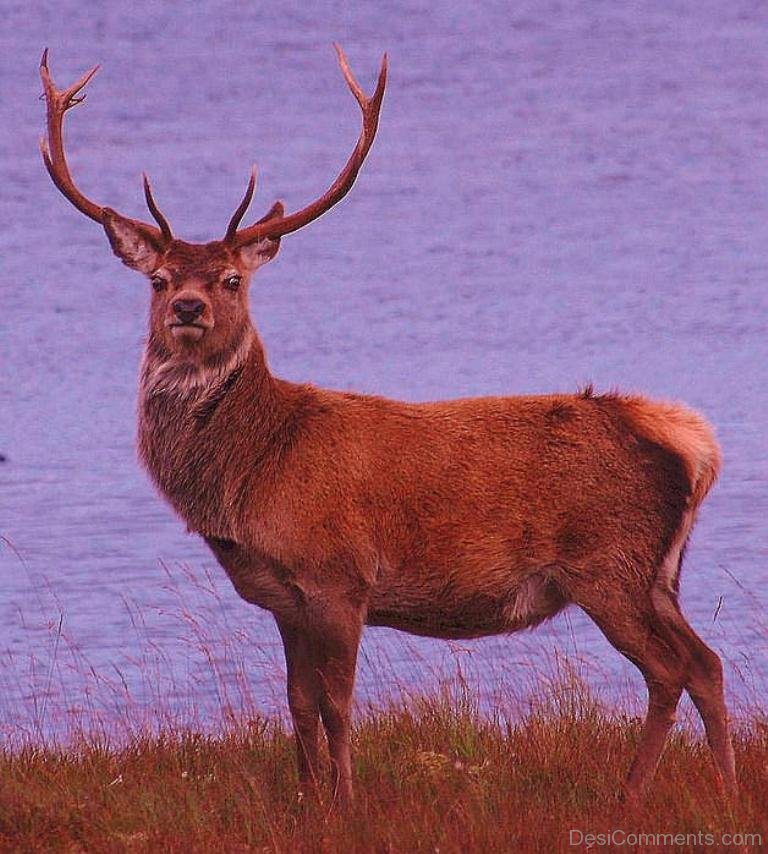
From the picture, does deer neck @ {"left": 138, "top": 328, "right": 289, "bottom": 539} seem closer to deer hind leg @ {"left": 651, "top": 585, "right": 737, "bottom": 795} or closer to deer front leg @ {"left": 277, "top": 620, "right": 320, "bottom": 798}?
deer front leg @ {"left": 277, "top": 620, "right": 320, "bottom": 798}

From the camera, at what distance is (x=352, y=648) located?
7699mm

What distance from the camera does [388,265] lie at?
44031 mm

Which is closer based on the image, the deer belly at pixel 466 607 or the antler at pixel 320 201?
the deer belly at pixel 466 607

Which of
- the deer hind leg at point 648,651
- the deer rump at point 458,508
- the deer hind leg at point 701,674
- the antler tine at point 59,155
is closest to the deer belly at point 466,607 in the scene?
the deer rump at point 458,508

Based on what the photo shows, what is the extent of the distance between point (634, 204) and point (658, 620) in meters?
48.0

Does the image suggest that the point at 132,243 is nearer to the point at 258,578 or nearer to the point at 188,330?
the point at 188,330

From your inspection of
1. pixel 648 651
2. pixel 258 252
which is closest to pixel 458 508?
pixel 648 651

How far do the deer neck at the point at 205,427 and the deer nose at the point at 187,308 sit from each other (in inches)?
10.5

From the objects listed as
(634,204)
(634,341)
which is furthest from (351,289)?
(634,204)

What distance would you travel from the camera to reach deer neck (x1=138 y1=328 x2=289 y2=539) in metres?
7.86

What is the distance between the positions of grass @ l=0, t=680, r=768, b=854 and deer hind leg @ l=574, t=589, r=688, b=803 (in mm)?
176

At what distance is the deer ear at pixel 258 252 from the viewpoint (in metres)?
8.16

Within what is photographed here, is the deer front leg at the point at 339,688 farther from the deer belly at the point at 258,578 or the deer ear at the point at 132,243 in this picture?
the deer ear at the point at 132,243

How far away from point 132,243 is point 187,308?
0.58 m
